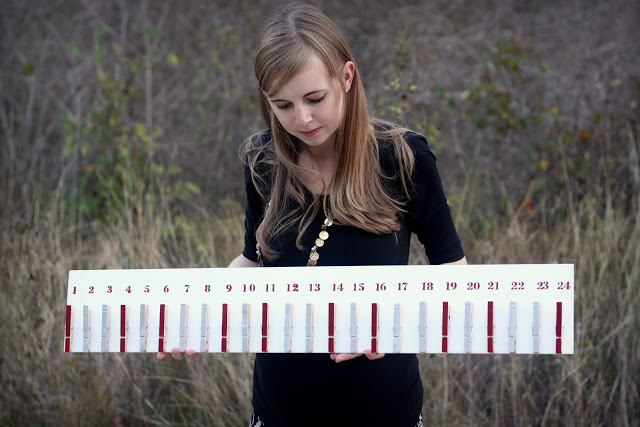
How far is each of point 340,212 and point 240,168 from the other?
4.99 meters

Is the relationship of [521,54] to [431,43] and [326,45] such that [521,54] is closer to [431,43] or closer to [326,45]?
[431,43]

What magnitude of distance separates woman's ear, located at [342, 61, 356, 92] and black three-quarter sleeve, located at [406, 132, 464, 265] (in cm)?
26

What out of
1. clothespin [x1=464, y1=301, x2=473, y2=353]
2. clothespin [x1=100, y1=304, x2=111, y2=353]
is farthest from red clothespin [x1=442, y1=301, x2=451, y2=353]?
clothespin [x1=100, y1=304, x2=111, y2=353]

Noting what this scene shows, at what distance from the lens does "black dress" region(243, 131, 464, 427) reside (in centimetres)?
195

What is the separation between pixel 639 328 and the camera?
3592mm

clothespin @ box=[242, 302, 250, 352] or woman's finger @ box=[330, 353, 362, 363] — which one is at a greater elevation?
clothespin @ box=[242, 302, 250, 352]

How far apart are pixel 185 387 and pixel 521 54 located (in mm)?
4550

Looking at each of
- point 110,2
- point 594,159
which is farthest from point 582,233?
point 110,2

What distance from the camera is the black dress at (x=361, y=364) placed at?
1.95 meters

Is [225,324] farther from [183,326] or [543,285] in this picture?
[543,285]

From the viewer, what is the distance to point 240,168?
6793 mm

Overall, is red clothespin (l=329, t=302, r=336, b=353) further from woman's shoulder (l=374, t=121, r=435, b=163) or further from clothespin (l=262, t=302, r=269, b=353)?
woman's shoulder (l=374, t=121, r=435, b=163)

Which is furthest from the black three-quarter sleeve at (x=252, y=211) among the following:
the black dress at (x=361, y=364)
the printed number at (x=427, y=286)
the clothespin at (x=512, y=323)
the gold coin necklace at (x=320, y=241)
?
the clothespin at (x=512, y=323)

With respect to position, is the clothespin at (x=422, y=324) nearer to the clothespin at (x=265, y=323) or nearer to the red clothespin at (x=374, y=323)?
the red clothespin at (x=374, y=323)
